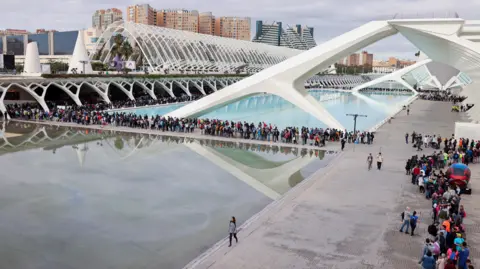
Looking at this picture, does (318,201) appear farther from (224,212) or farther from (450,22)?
(450,22)

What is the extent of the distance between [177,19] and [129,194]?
417 feet

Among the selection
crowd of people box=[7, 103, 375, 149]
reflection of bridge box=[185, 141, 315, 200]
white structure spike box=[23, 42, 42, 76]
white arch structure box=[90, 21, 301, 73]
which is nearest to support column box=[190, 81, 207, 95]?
white arch structure box=[90, 21, 301, 73]

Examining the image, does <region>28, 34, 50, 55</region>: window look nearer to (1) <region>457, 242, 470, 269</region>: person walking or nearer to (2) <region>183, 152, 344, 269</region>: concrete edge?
(2) <region>183, 152, 344, 269</region>: concrete edge

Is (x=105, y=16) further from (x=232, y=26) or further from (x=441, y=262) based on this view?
(x=441, y=262)

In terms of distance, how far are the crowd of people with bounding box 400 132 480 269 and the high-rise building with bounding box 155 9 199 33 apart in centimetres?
12383

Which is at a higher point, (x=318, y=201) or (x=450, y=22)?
(x=450, y=22)

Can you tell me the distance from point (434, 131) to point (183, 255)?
20.5 metres

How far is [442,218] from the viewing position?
29.1ft

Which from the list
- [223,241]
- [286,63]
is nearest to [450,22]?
[286,63]

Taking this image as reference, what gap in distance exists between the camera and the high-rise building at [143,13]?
13012 cm

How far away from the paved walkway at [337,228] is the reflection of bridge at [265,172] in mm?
707

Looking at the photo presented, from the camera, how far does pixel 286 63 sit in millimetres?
23000

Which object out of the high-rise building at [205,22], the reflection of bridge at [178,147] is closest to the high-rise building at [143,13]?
the high-rise building at [205,22]

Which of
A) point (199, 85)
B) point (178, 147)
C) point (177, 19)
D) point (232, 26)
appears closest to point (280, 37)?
point (232, 26)
